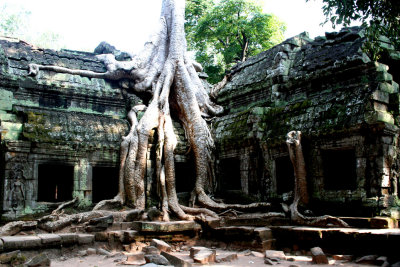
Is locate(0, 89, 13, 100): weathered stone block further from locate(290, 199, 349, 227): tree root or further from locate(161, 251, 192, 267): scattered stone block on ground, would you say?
locate(290, 199, 349, 227): tree root

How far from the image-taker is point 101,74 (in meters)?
10.6

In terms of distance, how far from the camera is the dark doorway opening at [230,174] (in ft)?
34.5

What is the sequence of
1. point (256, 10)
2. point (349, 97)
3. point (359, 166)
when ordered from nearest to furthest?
1. point (359, 166)
2. point (349, 97)
3. point (256, 10)

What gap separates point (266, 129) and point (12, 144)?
551 centimetres

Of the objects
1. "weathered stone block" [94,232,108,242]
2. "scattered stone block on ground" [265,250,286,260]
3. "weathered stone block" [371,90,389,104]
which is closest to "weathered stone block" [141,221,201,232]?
"weathered stone block" [94,232,108,242]

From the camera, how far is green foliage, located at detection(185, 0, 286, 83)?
60.0 feet

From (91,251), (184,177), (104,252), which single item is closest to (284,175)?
(184,177)

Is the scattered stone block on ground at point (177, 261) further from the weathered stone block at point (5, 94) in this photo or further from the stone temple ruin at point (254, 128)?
the weathered stone block at point (5, 94)

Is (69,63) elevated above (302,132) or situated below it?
above

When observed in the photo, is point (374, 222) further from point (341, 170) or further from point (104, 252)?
point (104, 252)

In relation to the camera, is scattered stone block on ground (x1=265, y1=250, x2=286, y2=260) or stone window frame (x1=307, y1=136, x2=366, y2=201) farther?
stone window frame (x1=307, y1=136, x2=366, y2=201)

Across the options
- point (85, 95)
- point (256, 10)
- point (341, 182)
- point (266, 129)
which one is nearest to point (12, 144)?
point (85, 95)

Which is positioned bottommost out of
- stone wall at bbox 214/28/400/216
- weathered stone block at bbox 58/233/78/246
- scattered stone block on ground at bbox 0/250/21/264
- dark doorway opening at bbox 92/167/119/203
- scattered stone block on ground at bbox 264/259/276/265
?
scattered stone block on ground at bbox 264/259/276/265

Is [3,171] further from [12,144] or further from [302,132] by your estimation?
[302,132]
